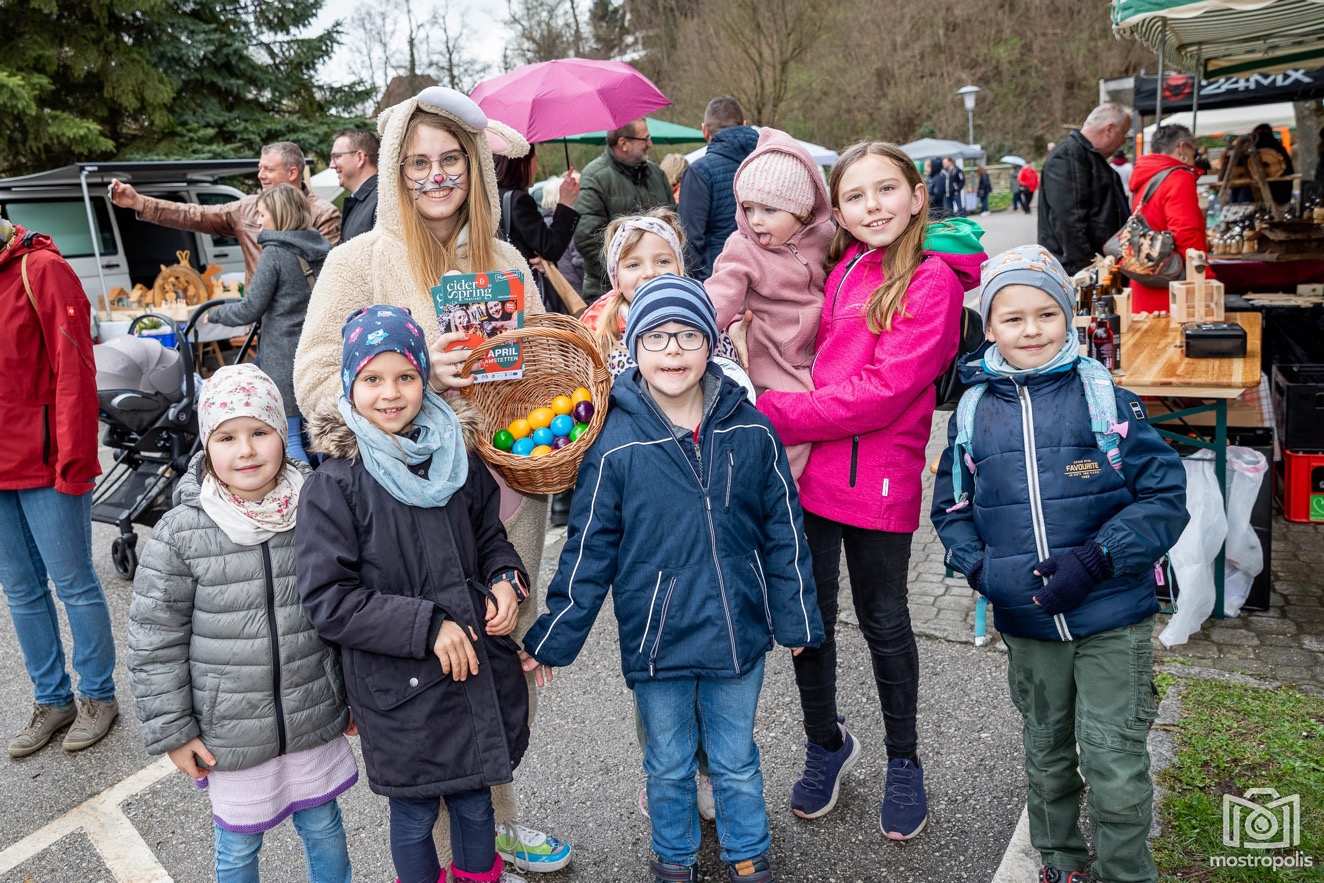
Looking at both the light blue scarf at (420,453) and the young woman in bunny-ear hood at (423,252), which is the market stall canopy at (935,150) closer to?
the young woman in bunny-ear hood at (423,252)

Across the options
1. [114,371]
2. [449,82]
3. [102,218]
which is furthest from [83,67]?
[449,82]

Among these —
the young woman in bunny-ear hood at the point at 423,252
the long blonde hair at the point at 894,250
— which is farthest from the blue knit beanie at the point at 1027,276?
the young woman in bunny-ear hood at the point at 423,252

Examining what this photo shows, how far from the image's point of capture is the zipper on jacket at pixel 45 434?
3619 mm

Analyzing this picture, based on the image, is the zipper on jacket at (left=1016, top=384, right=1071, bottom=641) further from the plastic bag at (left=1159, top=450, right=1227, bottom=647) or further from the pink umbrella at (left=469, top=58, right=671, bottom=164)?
the pink umbrella at (left=469, top=58, right=671, bottom=164)

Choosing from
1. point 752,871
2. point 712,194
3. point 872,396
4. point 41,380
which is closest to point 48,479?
point 41,380

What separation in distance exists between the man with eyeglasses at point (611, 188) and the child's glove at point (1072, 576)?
4518 mm

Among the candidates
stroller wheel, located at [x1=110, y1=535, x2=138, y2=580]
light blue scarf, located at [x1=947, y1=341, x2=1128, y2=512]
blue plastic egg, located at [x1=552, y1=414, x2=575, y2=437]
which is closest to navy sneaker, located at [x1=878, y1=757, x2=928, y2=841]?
light blue scarf, located at [x1=947, y1=341, x2=1128, y2=512]

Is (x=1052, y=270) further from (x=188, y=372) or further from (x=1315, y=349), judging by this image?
(x=1315, y=349)

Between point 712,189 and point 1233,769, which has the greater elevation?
point 712,189

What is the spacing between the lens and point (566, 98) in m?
6.78

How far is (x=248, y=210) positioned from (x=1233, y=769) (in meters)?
6.55

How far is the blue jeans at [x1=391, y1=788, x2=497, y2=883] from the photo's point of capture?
2475mm

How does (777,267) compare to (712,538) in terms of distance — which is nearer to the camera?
(712,538)

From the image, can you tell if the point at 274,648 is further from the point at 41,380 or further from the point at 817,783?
the point at 41,380
